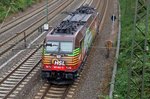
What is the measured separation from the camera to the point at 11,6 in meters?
47.4

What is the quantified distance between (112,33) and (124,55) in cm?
1137

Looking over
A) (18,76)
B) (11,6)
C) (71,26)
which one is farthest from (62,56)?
(11,6)

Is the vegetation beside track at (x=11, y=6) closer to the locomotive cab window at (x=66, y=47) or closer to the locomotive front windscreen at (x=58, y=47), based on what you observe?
the locomotive front windscreen at (x=58, y=47)

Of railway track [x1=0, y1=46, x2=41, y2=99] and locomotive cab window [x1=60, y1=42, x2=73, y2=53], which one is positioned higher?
locomotive cab window [x1=60, y1=42, x2=73, y2=53]

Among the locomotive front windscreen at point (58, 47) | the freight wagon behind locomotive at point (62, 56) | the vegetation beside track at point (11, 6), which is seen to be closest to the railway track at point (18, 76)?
the freight wagon behind locomotive at point (62, 56)

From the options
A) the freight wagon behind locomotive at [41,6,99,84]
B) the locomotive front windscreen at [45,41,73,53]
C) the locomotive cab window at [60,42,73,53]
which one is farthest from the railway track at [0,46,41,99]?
the locomotive cab window at [60,42,73,53]

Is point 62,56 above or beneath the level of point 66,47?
beneath

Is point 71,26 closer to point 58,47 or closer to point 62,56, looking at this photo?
point 58,47

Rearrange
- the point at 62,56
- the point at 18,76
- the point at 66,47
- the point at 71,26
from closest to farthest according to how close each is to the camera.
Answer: the point at 62,56
the point at 66,47
the point at 18,76
the point at 71,26

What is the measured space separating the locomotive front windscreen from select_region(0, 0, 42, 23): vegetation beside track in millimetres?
20547

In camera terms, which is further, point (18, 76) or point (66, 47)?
point (18, 76)

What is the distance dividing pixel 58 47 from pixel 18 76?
3768 millimetres

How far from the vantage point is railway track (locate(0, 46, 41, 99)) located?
72.4 ft

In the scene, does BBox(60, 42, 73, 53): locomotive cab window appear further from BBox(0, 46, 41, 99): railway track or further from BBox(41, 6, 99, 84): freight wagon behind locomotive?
BBox(0, 46, 41, 99): railway track
